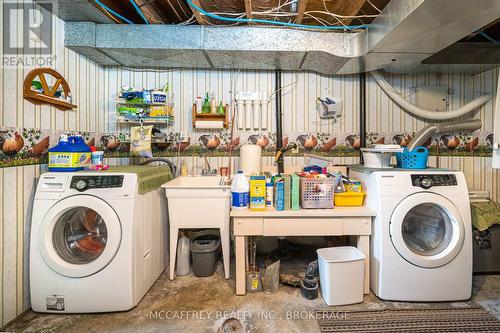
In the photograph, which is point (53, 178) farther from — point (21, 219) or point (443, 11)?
point (443, 11)

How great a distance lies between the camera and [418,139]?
2193 millimetres

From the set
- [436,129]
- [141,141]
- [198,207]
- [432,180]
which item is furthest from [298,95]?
[141,141]

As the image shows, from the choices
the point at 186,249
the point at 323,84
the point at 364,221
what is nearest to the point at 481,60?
the point at 323,84

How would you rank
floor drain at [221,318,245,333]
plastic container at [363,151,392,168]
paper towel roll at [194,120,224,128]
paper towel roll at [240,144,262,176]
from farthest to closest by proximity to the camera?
paper towel roll at [194,120,224,128]
paper towel roll at [240,144,262,176]
plastic container at [363,151,392,168]
floor drain at [221,318,245,333]

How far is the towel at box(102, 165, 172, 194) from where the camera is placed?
5.72ft

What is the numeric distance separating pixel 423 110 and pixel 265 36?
6.28 feet

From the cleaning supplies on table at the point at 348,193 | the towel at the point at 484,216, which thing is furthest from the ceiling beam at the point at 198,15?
the towel at the point at 484,216

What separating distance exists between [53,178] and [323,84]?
2641 millimetres

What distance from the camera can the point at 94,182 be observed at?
163cm

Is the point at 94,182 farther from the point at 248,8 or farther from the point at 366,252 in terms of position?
the point at 366,252

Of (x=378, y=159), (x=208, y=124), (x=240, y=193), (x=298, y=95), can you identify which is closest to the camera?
(x=240, y=193)

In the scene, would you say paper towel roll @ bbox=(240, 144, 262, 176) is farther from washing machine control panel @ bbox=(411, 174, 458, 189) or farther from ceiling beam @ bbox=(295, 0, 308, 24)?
washing machine control panel @ bbox=(411, 174, 458, 189)

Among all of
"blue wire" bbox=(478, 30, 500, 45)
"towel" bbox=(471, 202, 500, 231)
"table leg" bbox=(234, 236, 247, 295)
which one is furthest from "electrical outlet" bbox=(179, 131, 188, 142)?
"blue wire" bbox=(478, 30, 500, 45)

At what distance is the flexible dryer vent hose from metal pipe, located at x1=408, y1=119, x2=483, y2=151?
0.68 feet
